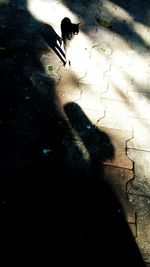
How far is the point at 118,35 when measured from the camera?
5535 mm

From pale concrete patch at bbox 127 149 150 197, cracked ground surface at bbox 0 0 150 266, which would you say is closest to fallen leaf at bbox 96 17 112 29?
cracked ground surface at bbox 0 0 150 266

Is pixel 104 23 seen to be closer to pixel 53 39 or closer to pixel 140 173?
pixel 53 39

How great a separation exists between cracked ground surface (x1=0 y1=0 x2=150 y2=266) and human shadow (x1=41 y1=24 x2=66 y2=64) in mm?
18

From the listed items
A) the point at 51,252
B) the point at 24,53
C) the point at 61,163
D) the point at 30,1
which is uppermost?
the point at 30,1

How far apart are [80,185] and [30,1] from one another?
4.43 m

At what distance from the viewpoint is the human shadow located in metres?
4.94

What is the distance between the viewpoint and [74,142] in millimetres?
3734

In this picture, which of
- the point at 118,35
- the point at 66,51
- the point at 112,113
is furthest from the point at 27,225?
the point at 118,35

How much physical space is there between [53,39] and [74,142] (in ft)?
7.46

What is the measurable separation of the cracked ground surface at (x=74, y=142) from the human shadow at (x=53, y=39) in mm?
18

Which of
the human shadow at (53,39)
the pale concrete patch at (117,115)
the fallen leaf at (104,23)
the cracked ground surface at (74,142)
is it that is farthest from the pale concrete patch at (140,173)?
the fallen leaf at (104,23)

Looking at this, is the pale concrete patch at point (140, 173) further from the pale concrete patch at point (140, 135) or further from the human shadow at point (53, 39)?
the human shadow at point (53, 39)

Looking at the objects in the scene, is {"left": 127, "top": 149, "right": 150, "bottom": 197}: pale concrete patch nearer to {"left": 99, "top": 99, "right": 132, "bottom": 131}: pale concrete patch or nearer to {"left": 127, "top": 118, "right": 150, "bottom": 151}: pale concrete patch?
{"left": 127, "top": 118, "right": 150, "bottom": 151}: pale concrete patch

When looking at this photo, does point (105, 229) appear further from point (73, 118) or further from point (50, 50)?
point (50, 50)
